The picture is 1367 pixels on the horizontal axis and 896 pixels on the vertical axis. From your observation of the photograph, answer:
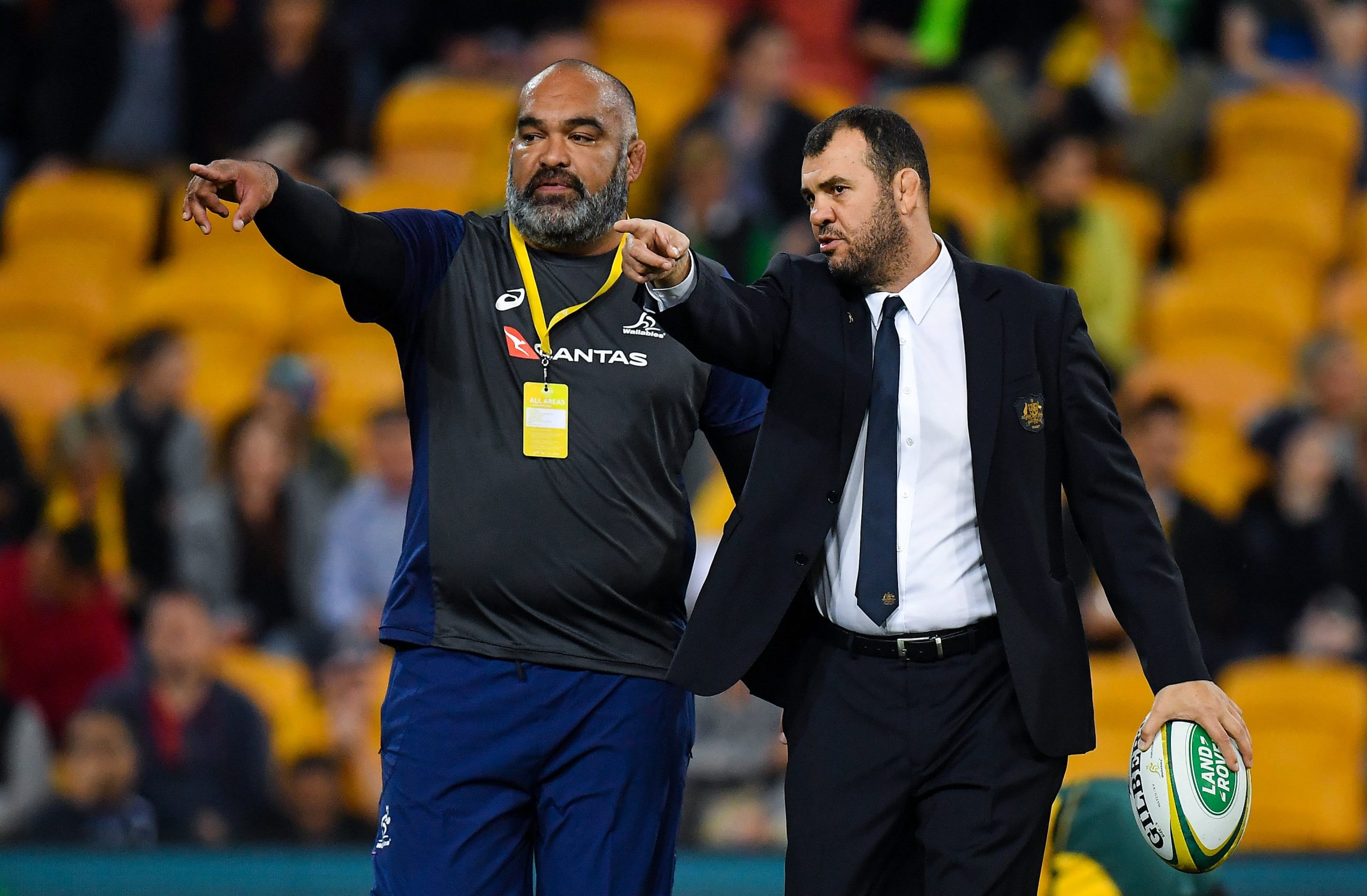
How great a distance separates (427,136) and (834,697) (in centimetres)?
680

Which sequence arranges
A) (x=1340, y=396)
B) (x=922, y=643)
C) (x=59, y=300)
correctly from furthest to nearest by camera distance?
1. (x=59, y=300)
2. (x=1340, y=396)
3. (x=922, y=643)

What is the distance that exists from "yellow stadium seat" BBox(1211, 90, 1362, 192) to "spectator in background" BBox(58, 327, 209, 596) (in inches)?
210

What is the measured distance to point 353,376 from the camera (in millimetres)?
8289

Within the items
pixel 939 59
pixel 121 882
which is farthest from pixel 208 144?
pixel 121 882

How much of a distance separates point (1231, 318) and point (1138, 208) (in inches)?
31.8

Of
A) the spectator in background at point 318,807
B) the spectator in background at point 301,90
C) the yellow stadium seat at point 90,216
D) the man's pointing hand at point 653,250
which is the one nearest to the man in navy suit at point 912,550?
the man's pointing hand at point 653,250

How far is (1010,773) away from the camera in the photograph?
10.3 feet

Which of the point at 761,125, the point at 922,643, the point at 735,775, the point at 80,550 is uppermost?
the point at 761,125

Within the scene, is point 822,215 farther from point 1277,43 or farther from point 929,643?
point 1277,43

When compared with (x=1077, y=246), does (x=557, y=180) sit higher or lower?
lower

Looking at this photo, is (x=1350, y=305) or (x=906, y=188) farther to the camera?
(x=1350, y=305)

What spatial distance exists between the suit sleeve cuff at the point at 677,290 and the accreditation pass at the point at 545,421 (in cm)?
46

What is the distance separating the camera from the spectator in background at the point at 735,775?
6.43m

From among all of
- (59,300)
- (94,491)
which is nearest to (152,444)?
(94,491)
